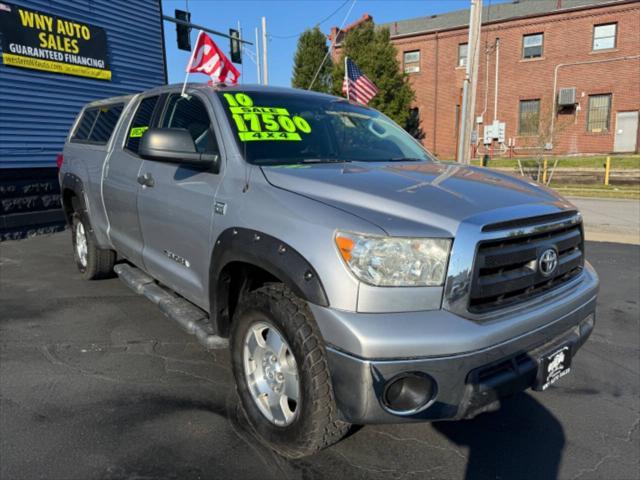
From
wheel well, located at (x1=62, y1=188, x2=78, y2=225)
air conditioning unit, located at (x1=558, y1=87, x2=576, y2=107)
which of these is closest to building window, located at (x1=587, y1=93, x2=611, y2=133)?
air conditioning unit, located at (x1=558, y1=87, x2=576, y2=107)

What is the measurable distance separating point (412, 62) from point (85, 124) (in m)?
28.6

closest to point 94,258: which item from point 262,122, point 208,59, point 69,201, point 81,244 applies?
point 81,244

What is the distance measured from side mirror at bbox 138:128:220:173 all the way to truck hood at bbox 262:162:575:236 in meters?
0.48

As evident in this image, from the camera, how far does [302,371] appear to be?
7.06 ft

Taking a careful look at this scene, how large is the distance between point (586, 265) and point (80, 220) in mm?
4826

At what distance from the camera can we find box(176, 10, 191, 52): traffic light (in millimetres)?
11683

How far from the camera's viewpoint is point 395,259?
2.00 metres

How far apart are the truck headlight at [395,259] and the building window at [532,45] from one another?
3020 cm

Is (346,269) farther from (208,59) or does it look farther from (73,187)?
(208,59)

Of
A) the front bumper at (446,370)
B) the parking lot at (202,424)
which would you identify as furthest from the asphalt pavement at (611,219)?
the front bumper at (446,370)

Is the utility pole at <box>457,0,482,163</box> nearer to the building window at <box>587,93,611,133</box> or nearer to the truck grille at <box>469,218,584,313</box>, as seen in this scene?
the truck grille at <box>469,218,584,313</box>

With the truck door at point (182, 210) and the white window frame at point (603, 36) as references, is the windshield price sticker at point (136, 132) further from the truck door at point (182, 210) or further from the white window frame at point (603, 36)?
the white window frame at point (603, 36)

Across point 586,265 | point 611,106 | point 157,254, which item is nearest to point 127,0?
point 157,254

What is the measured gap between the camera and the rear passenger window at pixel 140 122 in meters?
3.99
